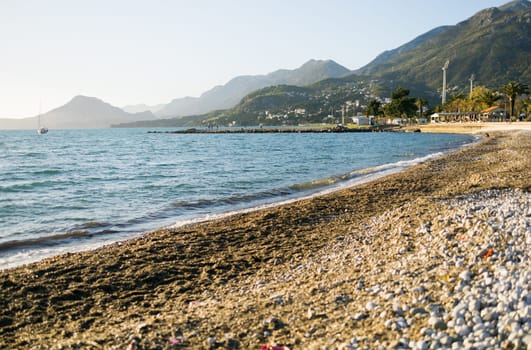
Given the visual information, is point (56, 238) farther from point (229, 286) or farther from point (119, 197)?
point (229, 286)

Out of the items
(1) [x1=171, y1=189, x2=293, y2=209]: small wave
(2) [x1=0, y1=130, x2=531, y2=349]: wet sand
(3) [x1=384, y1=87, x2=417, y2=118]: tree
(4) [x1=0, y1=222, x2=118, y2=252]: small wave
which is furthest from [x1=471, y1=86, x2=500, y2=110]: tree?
(4) [x1=0, y1=222, x2=118, y2=252]: small wave

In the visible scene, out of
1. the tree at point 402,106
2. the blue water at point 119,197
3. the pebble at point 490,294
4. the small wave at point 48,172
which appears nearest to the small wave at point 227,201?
the blue water at point 119,197

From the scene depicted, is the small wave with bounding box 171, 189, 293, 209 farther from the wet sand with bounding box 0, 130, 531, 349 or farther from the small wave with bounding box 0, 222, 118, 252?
the wet sand with bounding box 0, 130, 531, 349

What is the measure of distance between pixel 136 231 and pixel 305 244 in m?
6.33

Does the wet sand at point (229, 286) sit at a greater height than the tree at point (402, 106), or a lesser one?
lesser

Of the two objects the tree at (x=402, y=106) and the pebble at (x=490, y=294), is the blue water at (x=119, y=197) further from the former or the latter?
the tree at (x=402, y=106)

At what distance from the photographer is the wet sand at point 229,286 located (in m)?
5.39

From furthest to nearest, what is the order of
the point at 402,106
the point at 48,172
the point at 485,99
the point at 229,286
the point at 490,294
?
1. the point at 402,106
2. the point at 485,99
3. the point at 48,172
4. the point at 229,286
5. the point at 490,294

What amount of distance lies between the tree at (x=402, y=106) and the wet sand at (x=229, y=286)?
144971 millimetres

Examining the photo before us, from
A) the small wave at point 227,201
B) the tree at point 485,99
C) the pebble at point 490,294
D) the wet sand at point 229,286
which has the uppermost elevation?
the tree at point 485,99

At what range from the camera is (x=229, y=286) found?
7.84 metres

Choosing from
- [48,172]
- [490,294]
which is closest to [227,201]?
[490,294]

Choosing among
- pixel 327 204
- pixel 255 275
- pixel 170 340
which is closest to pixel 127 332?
pixel 170 340

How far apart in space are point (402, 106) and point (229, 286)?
15183 cm
